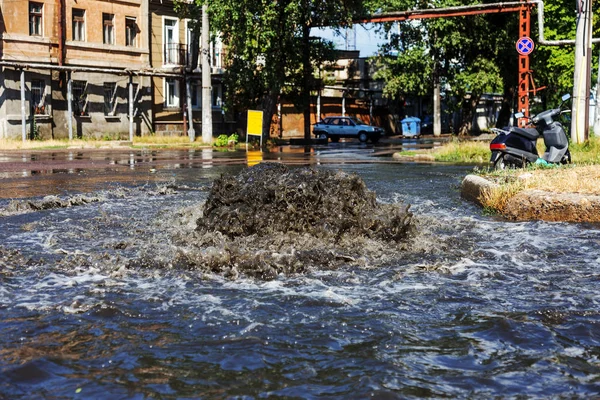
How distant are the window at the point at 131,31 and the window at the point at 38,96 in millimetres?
Answer: 5874

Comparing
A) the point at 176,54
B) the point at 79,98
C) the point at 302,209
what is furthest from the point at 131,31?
the point at 302,209

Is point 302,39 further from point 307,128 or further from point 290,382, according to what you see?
point 290,382

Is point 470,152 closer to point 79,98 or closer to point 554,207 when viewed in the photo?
point 554,207

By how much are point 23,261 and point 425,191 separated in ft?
25.0

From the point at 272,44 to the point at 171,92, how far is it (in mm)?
10899

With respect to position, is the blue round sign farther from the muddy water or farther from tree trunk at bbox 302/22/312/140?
the muddy water

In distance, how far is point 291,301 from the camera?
16.3 ft

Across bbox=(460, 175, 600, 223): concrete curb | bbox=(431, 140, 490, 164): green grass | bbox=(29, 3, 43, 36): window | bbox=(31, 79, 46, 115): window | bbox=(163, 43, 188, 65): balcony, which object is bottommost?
bbox=(460, 175, 600, 223): concrete curb

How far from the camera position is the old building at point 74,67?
113 ft

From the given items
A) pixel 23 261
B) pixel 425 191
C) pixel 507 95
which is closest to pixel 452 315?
pixel 23 261

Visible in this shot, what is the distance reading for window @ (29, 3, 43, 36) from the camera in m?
35.2

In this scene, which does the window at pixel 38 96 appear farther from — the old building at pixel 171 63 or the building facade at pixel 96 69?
the old building at pixel 171 63

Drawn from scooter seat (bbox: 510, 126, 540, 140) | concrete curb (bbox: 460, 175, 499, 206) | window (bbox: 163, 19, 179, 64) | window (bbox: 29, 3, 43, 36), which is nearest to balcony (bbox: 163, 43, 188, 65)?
window (bbox: 163, 19, 179, 64)

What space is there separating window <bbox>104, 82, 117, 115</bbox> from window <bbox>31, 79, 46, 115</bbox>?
12.8 ft
